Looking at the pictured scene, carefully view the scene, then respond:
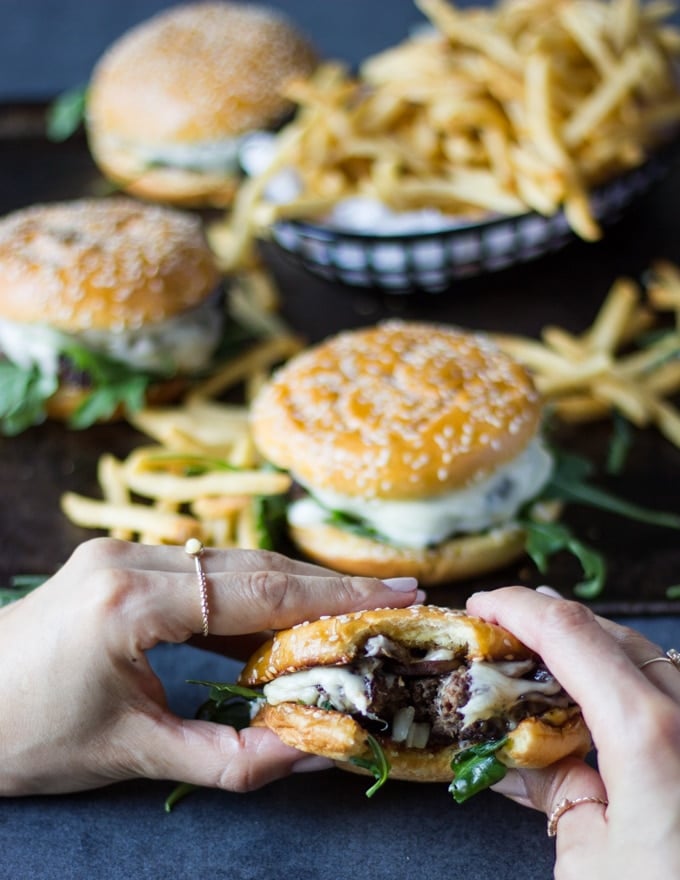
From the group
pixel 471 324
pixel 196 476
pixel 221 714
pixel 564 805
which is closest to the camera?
pixel 564 805

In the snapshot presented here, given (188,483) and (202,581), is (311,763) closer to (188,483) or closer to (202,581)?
(202,581)

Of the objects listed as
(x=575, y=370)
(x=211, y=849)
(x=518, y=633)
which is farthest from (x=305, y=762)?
(x=575, y=370)

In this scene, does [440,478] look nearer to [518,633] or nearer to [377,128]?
[518,633]

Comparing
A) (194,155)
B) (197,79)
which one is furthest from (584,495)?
(197,79)

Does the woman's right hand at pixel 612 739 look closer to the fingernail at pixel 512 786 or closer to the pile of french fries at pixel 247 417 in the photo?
the fingernail at pixel 512 786

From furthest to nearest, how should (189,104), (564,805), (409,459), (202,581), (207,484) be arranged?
1. (189,104)
2. (207,484)
3. (409,459)
4. (202,581)
5. (564,805)

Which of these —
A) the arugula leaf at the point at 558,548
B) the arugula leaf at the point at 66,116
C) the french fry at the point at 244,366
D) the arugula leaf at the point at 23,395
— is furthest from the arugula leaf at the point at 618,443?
the arugula leaf at the point at 66,116
